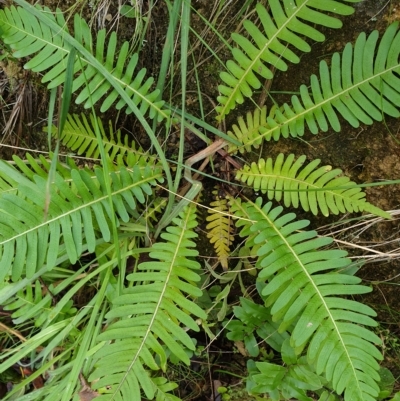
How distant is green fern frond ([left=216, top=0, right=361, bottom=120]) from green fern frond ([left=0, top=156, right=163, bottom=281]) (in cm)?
62

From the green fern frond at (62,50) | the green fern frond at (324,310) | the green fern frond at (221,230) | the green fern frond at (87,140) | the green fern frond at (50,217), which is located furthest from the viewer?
the green fern frond at (87,140)

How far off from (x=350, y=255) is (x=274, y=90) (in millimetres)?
847

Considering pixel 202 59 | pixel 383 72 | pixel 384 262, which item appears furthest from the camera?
pixel 202 59

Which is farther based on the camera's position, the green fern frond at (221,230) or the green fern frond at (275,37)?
the green fern frond at (221,230)

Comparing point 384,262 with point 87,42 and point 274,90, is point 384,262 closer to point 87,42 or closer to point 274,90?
point 274,90

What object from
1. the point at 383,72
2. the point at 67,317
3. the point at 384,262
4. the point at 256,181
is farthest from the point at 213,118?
the point at 67,317

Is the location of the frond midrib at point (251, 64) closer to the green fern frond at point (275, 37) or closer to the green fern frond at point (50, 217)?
the green fern frond at point (275, 37)

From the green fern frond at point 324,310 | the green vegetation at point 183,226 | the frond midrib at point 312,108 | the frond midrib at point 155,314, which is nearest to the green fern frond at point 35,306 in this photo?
the green vegetation at point 183,226

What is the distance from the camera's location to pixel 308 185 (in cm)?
185

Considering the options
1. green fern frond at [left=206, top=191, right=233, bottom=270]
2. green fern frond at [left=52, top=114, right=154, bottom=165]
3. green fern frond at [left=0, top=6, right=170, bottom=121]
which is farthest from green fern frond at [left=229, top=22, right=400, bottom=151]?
green fern frond at [left=52, top=114, right=154, bottom=165]

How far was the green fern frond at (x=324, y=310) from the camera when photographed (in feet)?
5.15

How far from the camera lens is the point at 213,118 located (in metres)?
2.21

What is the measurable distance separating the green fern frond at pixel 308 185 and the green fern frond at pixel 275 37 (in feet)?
1.07

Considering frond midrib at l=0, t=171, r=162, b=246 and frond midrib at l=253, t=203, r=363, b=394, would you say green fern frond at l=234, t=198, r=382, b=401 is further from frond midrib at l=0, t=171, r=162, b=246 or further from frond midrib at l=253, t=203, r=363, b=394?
frond midrib at l=0, t=171, r=162, b=246
